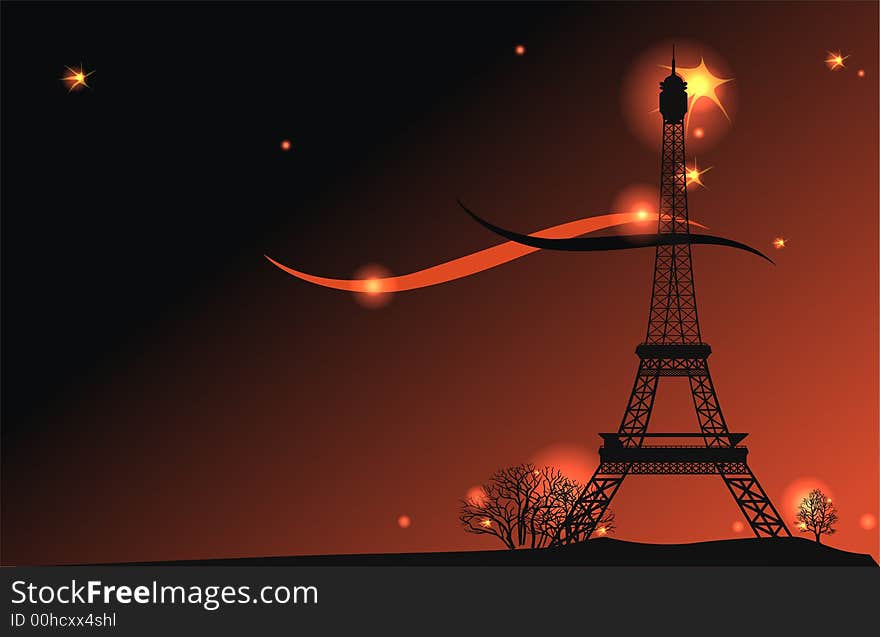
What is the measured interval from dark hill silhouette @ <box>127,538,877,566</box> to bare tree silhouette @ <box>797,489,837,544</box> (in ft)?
10.2

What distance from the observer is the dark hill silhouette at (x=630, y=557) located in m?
29.8

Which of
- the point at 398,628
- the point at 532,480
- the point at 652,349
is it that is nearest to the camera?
the point at 398,628

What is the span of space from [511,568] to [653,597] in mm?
3529

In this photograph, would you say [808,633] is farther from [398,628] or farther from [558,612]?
[398,628]

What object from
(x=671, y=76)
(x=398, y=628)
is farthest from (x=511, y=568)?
(x=671, y=76)

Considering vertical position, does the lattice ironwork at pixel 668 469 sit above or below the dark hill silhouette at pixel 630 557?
above

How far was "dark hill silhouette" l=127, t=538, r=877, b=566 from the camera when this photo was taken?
29.8 metres

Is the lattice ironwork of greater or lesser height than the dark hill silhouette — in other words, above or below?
above

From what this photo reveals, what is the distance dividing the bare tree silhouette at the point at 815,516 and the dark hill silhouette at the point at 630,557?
10.2ft

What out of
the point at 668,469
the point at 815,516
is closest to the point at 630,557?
the point at 668,469

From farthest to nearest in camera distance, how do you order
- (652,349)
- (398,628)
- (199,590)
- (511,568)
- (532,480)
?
(532,480) < (652,349) < (511,568) < (199,590) < (398,628)

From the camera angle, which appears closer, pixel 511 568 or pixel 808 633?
pixel 808 633

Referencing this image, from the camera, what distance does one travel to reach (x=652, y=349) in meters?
31.4

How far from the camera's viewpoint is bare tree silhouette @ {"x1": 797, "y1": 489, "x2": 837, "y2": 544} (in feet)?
111
